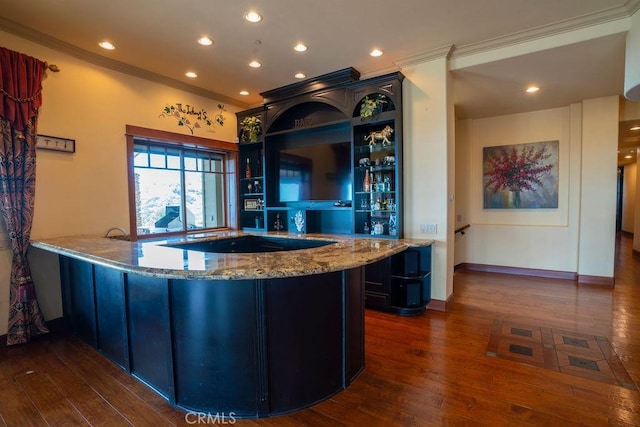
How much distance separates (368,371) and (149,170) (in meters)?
3.83

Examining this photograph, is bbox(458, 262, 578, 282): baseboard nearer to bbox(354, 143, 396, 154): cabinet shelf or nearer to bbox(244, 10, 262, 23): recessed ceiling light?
bbox(354, 143, 396, 154): cabinet shelf

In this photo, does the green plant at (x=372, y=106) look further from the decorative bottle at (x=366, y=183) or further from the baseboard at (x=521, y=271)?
the baseboard at (x=521, y=271)

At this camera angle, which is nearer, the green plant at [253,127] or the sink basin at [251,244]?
the sink basin at [251,244]

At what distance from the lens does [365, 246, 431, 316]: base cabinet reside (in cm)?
359

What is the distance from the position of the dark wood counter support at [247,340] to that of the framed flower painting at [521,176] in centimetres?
467

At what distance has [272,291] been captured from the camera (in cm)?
188

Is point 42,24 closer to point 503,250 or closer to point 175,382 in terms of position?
point 175,382

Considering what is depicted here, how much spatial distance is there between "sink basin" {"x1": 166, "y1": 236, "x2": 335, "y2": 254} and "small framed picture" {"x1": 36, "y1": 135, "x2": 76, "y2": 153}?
5.04ft

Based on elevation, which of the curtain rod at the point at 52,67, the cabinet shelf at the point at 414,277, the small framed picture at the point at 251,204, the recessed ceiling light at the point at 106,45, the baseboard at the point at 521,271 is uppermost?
the recessed ceiling light at the point at 106,45

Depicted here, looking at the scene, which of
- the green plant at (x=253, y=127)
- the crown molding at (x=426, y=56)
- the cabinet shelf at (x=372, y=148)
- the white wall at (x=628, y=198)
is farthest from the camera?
the white wall at (x=628, y=198)

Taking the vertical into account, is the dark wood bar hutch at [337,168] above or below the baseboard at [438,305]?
above

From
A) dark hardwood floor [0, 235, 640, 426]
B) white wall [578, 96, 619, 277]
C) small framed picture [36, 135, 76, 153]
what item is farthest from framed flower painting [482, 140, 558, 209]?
small framed picture [36, 135, 76, 153]

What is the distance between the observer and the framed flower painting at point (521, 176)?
5211mm

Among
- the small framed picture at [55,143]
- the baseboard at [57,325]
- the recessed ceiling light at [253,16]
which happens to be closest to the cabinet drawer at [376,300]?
the recessed ceiling light at [253,16]
